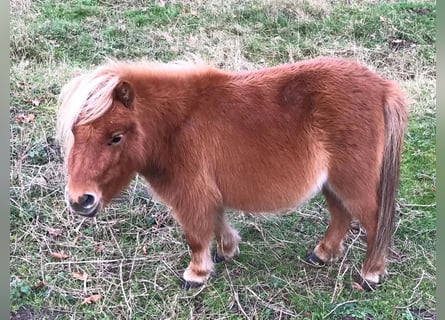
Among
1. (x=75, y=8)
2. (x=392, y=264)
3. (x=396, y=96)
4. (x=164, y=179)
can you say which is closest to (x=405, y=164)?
(x=392, y=264)

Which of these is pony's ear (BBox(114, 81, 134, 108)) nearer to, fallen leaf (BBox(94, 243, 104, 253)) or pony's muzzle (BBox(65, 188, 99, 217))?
pony's muzzle (BBox(65, 188, 99, 217))

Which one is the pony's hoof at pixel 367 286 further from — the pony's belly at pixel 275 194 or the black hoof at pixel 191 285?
the black hoof at pixel 191 285

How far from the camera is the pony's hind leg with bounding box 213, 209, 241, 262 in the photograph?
3518 millimetres

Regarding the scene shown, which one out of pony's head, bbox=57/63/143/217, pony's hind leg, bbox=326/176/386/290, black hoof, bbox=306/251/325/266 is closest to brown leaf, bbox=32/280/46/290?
pony's head, bbox=57/63/143/217

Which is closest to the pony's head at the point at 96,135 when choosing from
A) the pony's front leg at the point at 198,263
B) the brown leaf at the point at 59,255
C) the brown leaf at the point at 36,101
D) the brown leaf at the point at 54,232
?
the pony's front leg at the point at 198,263

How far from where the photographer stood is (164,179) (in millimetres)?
3115

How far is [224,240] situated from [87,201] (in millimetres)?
1190

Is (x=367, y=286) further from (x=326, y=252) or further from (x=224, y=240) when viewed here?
(x=224, y=240)

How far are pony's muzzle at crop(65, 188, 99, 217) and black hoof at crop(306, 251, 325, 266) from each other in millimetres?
1626

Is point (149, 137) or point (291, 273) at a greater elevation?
point (149, 137)

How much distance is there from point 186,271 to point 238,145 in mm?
955

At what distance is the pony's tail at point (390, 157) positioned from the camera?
311cm

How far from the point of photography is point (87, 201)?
106 inches

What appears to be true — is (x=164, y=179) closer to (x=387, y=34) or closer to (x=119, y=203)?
(x=119, y=203)
